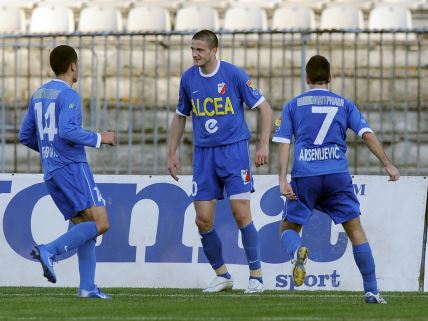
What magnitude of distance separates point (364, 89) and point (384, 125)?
1.84 ft

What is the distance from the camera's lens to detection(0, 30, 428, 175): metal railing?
1391 cm

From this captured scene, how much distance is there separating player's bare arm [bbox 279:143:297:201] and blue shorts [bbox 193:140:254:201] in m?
1.14

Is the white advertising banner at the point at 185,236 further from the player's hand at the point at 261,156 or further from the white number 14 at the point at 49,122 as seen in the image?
the white number 14 at the point at 49,122

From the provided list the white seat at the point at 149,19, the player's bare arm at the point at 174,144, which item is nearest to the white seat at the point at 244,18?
the white seat at the point at 149,19

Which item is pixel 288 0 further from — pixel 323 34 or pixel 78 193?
pixel 78 193

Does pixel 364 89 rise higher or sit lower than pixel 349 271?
higher

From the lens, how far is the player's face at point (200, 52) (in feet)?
33.5

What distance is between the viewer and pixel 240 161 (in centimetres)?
1032

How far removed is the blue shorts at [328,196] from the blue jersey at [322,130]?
53mm

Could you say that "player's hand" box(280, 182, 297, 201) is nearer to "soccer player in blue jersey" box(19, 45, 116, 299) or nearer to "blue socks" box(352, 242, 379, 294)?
"blue socks" box(352, 242, 379, 294)

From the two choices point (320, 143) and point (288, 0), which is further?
point (288, 0)

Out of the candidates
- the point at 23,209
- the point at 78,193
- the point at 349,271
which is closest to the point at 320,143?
the point at 78,193

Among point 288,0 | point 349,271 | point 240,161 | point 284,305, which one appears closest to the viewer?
point 284,305

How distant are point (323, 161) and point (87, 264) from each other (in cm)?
195
